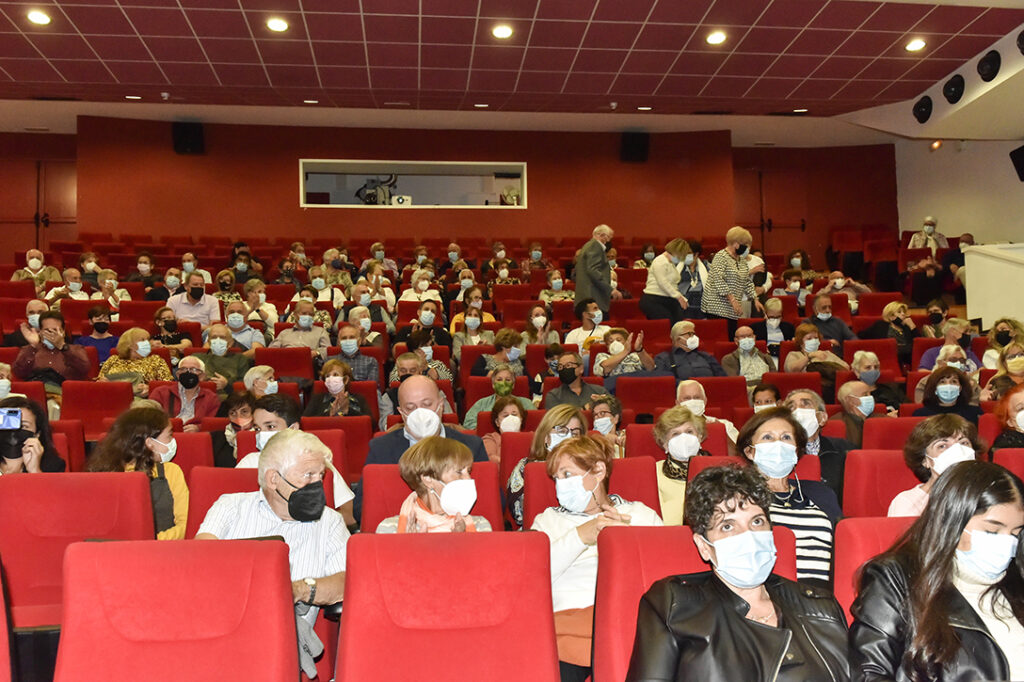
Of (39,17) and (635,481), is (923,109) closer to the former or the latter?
(39,17)

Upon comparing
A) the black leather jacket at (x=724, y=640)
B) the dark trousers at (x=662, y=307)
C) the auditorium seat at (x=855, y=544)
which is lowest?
the black leather jacket at (x=724, y=640)

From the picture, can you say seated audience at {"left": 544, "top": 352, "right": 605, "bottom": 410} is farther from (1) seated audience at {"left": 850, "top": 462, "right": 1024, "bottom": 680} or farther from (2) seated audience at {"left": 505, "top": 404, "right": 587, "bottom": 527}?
(1) seated audience at {"left": 850, "top": 462, "right": 1024, "bottom": 680}

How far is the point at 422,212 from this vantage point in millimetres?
14953

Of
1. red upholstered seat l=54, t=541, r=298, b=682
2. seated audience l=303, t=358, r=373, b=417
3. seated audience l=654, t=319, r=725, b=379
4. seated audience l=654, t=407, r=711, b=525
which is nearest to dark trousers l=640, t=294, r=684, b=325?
seated audience l=654, t=319, r=725, b=379

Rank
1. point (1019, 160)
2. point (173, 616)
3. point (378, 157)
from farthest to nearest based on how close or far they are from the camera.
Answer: point (378, 157) < point (1019, 160) < point (173, 616)

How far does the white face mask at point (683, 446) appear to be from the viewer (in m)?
3.93

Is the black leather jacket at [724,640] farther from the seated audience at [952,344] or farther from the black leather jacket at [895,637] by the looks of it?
the seated audience at [952,344]

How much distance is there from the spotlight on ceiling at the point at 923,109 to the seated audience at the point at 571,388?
795 cm

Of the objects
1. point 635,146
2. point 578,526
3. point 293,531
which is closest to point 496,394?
point 293,531

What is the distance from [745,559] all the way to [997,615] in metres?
0.55

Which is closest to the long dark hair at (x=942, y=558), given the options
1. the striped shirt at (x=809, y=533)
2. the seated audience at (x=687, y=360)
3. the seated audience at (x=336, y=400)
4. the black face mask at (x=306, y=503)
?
the striped shirt at (x=809, y=533)

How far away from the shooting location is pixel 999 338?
7203mm

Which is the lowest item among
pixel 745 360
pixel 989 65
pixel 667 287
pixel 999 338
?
pixel 745 360

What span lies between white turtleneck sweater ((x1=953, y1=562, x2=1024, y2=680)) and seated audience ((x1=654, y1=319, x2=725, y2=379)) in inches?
180
